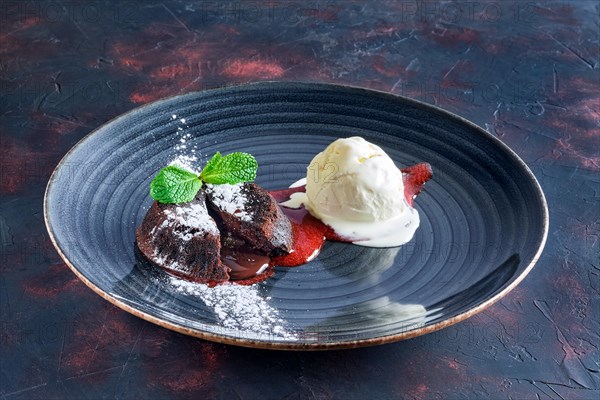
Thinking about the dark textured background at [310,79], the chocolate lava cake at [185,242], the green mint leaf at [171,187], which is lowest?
the dark textured background at [310,79]

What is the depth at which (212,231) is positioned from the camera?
2275 mm

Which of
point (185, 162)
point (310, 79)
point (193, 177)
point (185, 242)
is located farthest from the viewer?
point (310, 79)

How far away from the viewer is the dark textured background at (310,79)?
6.64 feet

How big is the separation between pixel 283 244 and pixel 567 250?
92cm

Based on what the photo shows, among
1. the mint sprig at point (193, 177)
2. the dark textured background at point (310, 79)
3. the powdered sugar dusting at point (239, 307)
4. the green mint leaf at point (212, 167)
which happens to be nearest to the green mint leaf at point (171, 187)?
the mint sprig at point (193, 177)

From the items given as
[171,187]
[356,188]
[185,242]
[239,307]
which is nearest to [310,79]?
[356,188]

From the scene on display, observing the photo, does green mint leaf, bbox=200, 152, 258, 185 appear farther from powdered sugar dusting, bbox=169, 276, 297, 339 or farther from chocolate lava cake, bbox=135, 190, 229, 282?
powdered sugar dusting, bbox=169, 276, 297, 339

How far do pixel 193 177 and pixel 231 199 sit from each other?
133 mm

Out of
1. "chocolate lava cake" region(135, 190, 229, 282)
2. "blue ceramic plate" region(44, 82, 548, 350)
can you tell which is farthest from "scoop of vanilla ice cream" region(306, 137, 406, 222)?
"chocolate lava cake" region(135, 190, 229, 282)

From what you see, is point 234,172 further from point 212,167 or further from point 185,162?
point 185,162

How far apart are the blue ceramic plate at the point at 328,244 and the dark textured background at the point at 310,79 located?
113 mm

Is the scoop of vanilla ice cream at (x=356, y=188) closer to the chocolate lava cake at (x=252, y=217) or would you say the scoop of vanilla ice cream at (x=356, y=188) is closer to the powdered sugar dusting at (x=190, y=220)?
the chocolate lava cake at (x=252, y=217)

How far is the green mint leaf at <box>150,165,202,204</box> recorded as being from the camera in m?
2.31

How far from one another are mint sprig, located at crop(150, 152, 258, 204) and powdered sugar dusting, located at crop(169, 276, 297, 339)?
0.25 meters
